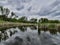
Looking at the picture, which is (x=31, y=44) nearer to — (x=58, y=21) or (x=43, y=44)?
(x=43, y=44)

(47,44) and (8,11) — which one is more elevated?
(8,11)

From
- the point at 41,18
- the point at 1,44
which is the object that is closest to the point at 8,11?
the point at 41,18

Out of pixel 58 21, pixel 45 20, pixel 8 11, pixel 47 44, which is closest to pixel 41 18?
pixel 45 20

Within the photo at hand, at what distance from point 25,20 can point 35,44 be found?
207 feet

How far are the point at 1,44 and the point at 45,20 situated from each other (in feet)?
199

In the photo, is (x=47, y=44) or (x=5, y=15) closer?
(x=47, y=44)

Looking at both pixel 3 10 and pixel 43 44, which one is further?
pixel 3 10

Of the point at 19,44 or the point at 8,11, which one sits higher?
the point at 8,11

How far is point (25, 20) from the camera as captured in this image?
80.1m

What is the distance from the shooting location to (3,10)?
252 feet

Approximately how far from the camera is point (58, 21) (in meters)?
74.9

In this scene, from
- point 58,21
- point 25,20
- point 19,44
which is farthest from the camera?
point 25,20

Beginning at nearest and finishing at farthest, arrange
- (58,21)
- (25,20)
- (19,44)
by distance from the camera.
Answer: (19,44), (58,21), (25,20)

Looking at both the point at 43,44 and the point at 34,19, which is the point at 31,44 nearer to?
the point at 43,44
